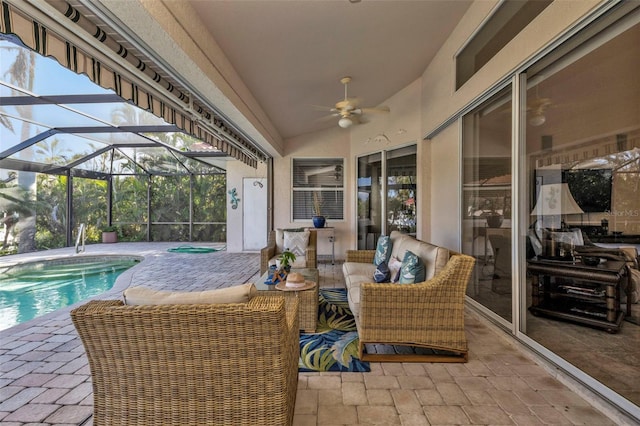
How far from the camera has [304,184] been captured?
7.03 m

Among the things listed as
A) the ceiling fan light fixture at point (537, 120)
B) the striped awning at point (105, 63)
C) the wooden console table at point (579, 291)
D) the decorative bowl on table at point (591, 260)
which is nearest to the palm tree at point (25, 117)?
the striped awning at point (105, 63)

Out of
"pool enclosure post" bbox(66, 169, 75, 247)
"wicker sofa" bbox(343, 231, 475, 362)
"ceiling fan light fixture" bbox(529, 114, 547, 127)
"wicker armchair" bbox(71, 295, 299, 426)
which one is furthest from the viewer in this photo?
"pool enclosure post" bbox(66, 169, 75, 247)

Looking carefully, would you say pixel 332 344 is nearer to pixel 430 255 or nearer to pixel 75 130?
pixel 430 255

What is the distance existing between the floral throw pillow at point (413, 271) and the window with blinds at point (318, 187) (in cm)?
445

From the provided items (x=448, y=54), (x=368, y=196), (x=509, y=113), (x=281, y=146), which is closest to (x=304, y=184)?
(x=281, y=146)

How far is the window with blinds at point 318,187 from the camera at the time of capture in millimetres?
6961

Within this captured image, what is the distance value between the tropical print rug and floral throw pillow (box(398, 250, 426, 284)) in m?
0.74

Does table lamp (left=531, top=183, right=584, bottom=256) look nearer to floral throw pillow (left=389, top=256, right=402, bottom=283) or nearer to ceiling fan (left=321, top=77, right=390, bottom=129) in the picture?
floral throw pillow (left=389, top=256, right=402, bottom=283)

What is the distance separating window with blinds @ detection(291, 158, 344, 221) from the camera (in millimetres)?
6961

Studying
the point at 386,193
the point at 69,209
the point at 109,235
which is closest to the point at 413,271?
the point at 386,193

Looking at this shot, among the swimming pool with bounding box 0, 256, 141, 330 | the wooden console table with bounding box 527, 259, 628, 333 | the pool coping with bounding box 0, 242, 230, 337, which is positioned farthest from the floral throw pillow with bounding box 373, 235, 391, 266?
the swimming pool with bounding box 0, 256, 141, 330

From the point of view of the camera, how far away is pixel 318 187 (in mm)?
6996

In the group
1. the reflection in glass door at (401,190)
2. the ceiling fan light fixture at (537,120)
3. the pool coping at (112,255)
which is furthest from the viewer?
the reflection in glass door at (401,190)

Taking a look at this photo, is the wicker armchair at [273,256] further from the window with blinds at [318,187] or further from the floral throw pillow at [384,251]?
the window with blinds at [318,187]
